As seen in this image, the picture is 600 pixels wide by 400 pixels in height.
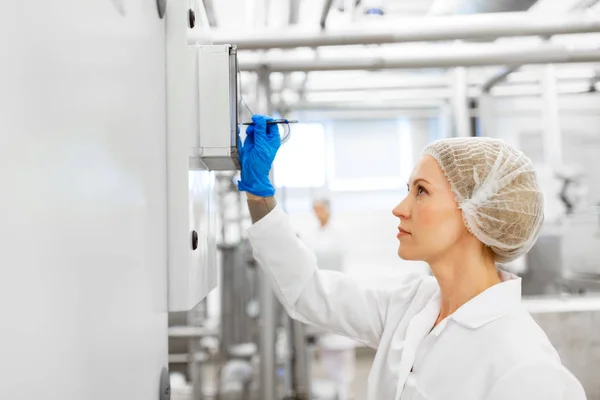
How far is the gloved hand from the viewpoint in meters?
1.01

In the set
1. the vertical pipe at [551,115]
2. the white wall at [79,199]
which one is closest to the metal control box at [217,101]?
→ the white wall at [79,199]

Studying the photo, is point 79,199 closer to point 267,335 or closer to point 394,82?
point 267,335

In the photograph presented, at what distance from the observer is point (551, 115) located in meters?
3.07

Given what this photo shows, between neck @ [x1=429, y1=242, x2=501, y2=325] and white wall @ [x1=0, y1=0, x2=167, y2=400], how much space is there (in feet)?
1.91

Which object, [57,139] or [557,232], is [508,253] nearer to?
[57,139]

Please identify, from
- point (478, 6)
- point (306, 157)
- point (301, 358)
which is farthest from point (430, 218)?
point (306, 157)

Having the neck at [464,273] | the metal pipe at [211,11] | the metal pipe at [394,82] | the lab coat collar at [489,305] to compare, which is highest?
the metal pipe at [394,82]

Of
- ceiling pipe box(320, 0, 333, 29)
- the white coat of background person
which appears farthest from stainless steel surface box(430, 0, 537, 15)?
the white coat of background person

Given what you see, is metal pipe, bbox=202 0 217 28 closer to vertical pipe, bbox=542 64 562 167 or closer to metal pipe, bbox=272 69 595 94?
metal pipe, bbox=272 69 595 94

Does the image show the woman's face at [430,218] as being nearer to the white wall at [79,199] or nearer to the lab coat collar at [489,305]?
the lab coat collar at [489,305]

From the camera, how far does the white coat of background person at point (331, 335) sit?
288cm

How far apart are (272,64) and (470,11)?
74cm

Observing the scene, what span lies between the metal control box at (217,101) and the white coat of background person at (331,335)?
218 centimetres

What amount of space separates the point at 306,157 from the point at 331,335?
A: 6.00 feet
